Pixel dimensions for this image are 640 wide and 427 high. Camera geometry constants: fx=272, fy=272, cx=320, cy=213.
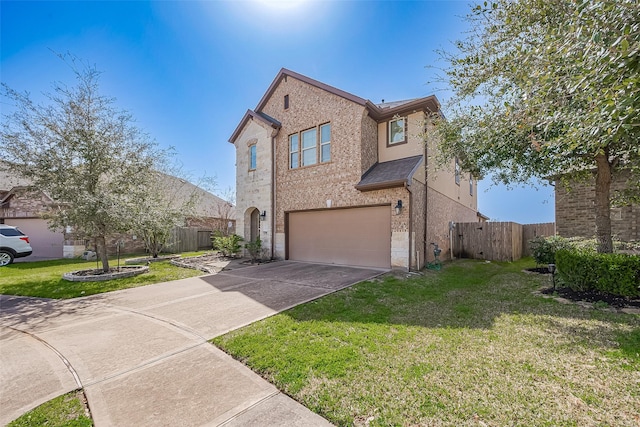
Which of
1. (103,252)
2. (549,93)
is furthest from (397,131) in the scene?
(103,252)

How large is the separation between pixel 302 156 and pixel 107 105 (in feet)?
24.4

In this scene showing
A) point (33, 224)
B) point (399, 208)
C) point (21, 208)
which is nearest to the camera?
point (399, 208)

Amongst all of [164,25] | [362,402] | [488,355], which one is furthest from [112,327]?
[164,25]

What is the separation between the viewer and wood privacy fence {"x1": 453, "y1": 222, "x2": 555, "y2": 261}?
12898 millimetres

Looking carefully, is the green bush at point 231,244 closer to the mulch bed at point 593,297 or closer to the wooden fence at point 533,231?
the mulch bed at point 593,297

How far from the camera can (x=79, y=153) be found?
896 cm

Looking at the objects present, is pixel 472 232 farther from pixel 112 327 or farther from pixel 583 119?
pixel 112 327

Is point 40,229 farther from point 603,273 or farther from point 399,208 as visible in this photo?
point 603,273

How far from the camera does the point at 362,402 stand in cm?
273

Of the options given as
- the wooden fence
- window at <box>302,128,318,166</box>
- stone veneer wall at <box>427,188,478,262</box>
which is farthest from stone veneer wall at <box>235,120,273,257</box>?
the wooden fence

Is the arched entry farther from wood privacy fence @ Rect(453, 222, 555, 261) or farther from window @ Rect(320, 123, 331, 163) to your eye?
wood privacy fence @ Rect(453, 222, 555, 261)

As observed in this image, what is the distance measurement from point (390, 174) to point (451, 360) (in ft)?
24.3

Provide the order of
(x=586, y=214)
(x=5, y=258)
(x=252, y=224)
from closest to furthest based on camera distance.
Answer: (x=586, y=214)
(x=5, y=258)
(x=252, y=224)

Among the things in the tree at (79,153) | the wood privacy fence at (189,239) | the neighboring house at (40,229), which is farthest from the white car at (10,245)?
the tree at (79,153)
